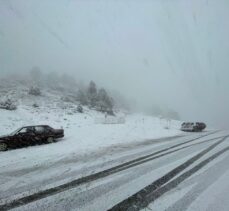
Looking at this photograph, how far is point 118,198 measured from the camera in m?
5.58

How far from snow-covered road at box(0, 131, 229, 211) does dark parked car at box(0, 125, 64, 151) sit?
628cm

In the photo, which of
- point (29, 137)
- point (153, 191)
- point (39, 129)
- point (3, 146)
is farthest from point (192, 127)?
point (153, 191)

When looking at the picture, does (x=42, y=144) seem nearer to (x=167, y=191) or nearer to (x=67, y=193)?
(x=67, y=193)

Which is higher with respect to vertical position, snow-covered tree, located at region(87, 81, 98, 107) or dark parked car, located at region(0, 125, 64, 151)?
snow-covered tree, located at region(87, 81, 98, 107)

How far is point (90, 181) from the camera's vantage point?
696 centimetres

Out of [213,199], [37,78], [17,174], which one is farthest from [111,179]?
[37,78]

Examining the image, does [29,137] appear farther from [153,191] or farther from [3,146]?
[153,191]

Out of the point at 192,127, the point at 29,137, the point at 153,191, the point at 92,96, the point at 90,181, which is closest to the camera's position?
the point at 153,191

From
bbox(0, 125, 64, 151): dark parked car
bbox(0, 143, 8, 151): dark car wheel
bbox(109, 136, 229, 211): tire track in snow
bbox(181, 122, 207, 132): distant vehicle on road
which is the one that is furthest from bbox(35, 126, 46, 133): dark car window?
bbox(181, 122, 207, 132): distant vehicle on road

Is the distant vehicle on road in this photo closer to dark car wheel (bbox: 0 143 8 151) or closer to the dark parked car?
the dark parked car

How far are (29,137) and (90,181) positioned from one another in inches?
420

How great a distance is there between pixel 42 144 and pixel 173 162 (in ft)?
33.1

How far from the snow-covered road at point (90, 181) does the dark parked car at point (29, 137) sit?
20.6ft

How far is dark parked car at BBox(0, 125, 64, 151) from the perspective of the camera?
15.1m
